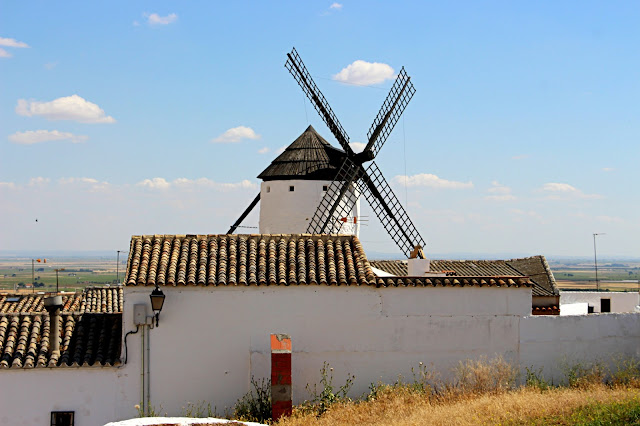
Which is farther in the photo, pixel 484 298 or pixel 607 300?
pixel 607 300

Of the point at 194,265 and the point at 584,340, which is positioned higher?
the point at 194,265

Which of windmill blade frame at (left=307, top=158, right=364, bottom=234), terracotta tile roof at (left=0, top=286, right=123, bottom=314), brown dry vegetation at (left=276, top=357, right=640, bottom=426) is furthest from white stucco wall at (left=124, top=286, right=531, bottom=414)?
terracotta tile roof at (left=0, top=286, right=123, bottom=314)

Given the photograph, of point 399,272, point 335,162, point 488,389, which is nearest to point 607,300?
point 399,272

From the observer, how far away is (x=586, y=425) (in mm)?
10359

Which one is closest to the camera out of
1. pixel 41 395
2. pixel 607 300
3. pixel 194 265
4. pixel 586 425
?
pixel 586 425

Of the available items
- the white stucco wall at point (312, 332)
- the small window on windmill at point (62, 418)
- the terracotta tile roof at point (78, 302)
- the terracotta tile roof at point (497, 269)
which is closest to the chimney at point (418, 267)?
the white stucco wall at point (312, 332)

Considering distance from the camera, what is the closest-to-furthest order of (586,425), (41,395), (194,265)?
(586,425) < (41,395) < (194,265)

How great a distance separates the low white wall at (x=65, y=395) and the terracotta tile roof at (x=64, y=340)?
146mm

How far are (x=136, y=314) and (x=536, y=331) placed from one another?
7086mm

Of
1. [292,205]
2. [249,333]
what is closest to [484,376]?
[249,333]

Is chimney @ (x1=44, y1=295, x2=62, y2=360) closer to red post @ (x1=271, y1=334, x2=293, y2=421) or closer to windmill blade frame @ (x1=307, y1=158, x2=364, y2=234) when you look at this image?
red post @ (x1=271, y1=334, x2=293, y2=421)

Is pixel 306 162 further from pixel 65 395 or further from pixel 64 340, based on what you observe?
pixel 65 395

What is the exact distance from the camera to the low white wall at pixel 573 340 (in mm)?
15023

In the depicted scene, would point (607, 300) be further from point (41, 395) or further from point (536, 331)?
point (41, 395)
